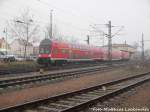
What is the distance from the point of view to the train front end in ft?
103

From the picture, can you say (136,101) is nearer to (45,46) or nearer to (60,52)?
(60,52)

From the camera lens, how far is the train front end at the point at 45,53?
3148 cm

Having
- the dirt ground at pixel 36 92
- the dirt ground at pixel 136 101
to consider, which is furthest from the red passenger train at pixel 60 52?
the dirt ground at pixel 136 101

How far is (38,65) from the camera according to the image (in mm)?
32656

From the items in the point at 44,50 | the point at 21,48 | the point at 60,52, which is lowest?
the point at 60,52

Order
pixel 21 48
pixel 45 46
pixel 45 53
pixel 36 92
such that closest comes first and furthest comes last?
pixel 36 92 → pixel 45 53 → pixel 45 46 → pixel 21 48

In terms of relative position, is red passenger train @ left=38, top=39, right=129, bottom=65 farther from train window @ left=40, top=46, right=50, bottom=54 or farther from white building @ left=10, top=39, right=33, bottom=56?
white building @ left=10, top=39, right=33, bottom=56

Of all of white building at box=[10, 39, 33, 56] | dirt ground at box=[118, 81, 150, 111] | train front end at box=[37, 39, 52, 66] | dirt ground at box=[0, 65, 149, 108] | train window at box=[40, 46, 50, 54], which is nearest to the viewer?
dirt ground at box=[118, 81, 150, 111]

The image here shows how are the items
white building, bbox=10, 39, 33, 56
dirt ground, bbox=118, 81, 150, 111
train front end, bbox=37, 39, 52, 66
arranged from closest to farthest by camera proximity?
dirt ground, bbox=118, 81, 150, 111 → train front end, bbox=37, 39, 52, 66 → white building, bbox=10, 39, 33, 56

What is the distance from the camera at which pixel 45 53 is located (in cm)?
3189

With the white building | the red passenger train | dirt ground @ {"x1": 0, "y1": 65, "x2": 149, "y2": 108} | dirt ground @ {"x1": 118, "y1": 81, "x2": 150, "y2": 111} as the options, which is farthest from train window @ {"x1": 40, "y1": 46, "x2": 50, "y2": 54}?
dirt ground @ {"x1": 118, "y1": 81, "x2": 150, "y2": 111}

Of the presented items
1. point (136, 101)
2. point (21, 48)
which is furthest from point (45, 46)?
point (21, 48)

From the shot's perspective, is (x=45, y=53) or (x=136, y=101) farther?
(x=45, y=53)

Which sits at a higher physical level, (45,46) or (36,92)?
(45,46)
